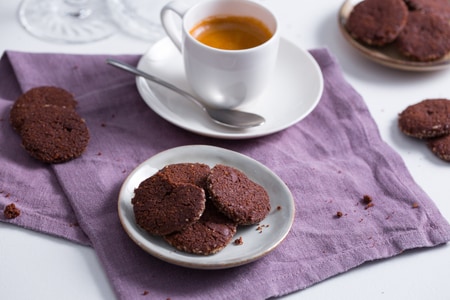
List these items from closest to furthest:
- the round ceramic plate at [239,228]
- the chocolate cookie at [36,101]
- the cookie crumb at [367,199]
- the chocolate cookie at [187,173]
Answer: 1. the round ceramic plate at [239,228]
2. the chocolate cookie at [187,173]
3. the cookie crumb at [367,199]
4. the chocolate cookie at [36,101]

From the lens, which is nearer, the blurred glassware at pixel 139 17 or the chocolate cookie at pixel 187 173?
the chocolate cookie at pixel 187 173

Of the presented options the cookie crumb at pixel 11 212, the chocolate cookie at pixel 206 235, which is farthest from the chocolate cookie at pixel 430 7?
the cookie crumb at pixel 11 212

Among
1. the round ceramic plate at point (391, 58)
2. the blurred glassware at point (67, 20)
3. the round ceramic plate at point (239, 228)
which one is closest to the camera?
the round ceramic plate at point (239, 228)

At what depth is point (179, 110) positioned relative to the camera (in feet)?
5.75

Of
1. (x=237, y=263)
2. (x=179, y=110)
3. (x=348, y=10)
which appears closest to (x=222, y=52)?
(x=179, y=110)

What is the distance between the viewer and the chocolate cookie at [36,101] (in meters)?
1.67

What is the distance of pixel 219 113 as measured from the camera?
1.73 meters

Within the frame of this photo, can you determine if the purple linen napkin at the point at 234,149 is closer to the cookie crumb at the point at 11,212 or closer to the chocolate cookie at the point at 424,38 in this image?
the cookie crumb at the point at 11,212

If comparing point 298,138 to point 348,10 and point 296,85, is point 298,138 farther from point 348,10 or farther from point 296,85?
point 348,10

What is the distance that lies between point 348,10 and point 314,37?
0.48 feet

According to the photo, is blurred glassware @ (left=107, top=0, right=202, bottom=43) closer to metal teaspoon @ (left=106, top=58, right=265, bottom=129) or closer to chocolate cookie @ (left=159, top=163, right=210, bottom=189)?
metal teaspoon @ (left=106, top=58, right=265, bottom=129)

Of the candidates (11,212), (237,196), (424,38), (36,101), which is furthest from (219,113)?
(424,38)

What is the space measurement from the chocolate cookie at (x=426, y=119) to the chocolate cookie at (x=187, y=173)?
0.63 meters

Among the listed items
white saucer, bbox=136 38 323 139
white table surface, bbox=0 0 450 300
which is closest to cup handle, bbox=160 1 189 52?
white saucer, bbox=136 38 323 139
